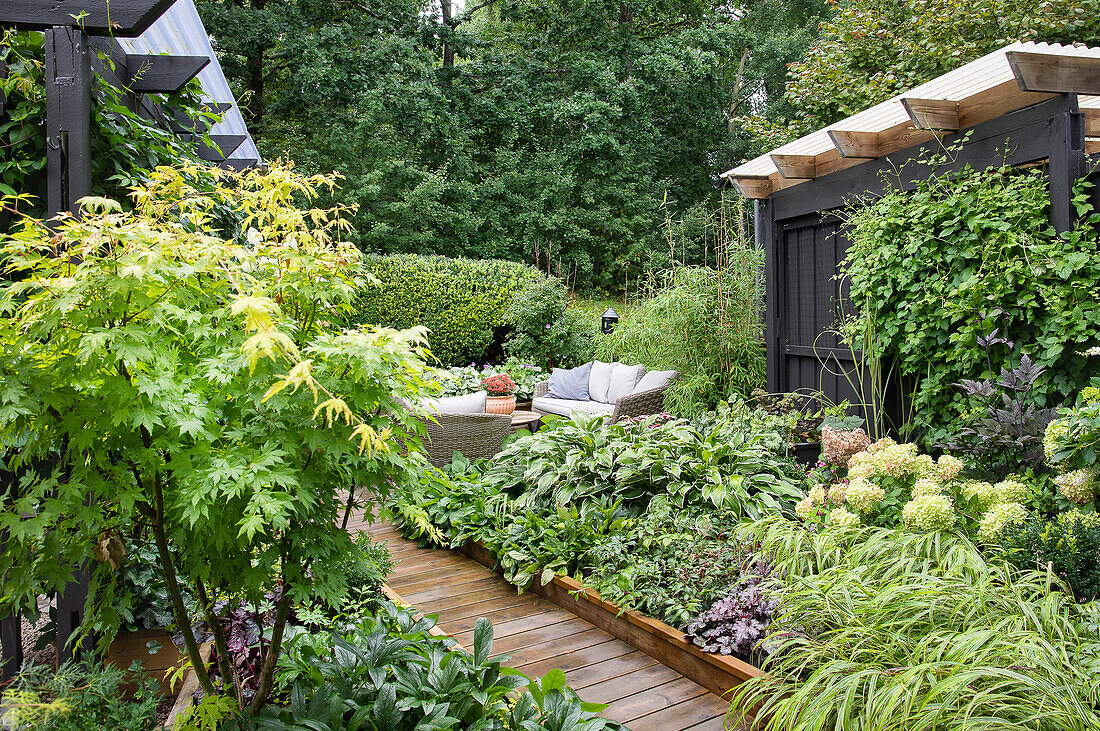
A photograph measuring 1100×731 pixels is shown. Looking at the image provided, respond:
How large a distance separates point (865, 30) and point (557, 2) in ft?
28.7

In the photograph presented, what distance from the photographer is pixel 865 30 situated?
9250 millimetres

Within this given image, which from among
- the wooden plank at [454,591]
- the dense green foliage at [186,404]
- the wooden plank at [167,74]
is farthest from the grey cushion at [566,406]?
the dense green foliage at [186,404]

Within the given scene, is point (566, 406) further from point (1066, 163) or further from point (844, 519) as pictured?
point (1066, 163)

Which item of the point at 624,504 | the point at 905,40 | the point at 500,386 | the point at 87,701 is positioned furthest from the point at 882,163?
the point at 905,40

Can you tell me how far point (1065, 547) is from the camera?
2.35m

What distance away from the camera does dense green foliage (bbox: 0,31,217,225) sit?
2340mm

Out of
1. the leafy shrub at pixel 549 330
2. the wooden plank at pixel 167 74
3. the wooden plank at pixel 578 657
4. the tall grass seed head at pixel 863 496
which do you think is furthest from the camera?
the leafy shrub at pixel 549 330

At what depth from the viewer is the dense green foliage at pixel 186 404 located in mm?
1361

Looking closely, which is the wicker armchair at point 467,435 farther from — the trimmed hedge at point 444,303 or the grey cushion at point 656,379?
the trimmed hedge at point 444,303

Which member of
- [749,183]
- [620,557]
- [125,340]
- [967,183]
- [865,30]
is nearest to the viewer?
[125,340]

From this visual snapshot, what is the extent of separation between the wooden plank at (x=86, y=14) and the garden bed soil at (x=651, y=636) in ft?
9.28

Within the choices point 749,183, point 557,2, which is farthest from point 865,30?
point 557,2

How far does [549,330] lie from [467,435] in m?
4.82

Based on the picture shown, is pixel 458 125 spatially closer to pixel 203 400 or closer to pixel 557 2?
pixel 557 2
